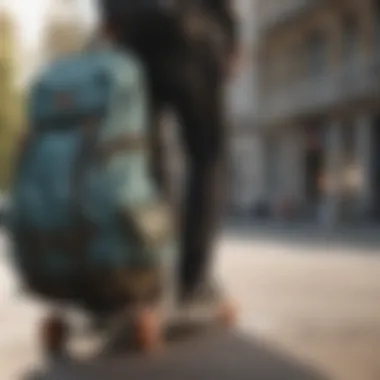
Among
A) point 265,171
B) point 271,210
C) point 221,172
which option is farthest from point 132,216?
point 265,171

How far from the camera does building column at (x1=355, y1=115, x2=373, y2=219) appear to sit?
5582 mm

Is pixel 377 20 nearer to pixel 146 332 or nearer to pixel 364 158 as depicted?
pixel 364 158

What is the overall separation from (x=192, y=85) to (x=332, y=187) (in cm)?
371

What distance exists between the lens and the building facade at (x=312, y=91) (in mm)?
4035

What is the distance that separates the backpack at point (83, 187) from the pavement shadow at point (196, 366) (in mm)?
105

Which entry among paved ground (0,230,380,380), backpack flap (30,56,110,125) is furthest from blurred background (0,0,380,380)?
backpack flap (30,56,110,125)

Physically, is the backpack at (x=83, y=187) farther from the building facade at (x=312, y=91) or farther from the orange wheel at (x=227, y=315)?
the building facade at (x=312, y=91)

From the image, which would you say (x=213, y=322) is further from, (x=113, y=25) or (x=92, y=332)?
(x=113, y=25)

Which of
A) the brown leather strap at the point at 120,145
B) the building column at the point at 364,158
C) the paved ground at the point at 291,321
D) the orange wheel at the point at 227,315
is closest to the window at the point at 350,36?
the building column at the point at 364,158

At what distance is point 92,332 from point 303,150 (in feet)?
12.3

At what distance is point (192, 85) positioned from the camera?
122 centimetres

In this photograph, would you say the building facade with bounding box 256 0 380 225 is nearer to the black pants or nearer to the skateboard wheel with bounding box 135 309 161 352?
the black pants

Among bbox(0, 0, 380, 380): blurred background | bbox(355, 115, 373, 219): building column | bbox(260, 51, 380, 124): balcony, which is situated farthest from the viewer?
bbox(355, 115, 373, 219): building column

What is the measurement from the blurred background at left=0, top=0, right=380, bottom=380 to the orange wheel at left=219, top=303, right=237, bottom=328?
→ 0.02 metres
